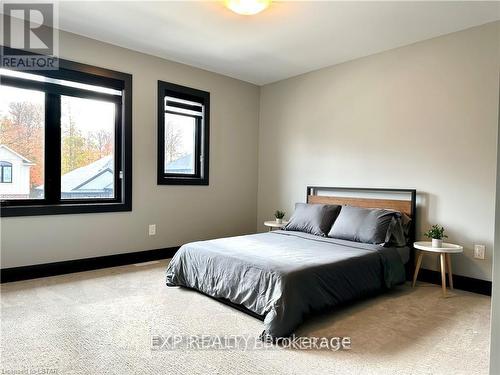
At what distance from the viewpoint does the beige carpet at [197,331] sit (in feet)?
5.61

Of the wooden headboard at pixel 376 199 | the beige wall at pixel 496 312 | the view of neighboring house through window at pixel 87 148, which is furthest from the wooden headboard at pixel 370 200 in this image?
the view of neighboring house through window at pixel 87 148

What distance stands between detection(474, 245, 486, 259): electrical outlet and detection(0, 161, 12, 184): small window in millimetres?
4397

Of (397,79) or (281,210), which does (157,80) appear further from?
(397,79)

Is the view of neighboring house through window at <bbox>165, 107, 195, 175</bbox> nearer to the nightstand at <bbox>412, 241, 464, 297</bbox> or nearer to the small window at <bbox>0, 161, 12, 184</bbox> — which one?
the small window at <bbox>0, 161, 12, 184</bbox>

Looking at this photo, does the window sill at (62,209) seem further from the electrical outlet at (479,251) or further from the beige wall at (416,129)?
the electrical outlet at (479,251)

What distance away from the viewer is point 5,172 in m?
3.03

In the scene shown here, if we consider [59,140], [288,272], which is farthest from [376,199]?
[59,140]

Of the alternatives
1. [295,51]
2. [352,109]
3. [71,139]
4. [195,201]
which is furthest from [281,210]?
[71,139]

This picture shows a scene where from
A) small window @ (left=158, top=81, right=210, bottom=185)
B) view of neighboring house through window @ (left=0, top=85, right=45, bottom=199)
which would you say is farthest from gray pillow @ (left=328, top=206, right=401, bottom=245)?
view of neighboring house through window @ (left=0, top=85, right=45, bottom=199)

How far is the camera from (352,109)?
12.8 feet

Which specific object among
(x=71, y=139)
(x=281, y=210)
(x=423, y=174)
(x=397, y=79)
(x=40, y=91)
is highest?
(x=397, y=79)

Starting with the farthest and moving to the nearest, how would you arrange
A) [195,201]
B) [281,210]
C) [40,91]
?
[281,210], [195,201], [40,91]

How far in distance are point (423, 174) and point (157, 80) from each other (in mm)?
3178

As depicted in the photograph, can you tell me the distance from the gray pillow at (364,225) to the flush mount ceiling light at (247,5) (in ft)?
6.96
